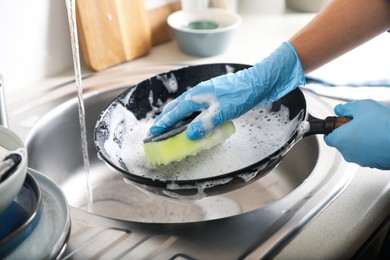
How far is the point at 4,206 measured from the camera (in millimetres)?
560

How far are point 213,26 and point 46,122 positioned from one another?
1.56 feet

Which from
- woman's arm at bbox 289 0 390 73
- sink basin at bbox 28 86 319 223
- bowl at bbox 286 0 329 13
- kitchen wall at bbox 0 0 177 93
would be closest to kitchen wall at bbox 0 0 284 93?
kitchen wall at bbox 0 0 177 93

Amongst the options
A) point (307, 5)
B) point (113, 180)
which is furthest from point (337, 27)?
point (307, 5)

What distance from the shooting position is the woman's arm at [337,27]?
85cm

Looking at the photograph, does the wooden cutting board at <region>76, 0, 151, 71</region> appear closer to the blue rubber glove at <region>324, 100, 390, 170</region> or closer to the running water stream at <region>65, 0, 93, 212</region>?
the running water stream at <region>65, 0, 93, 212</region>

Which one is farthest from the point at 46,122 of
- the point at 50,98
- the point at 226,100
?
the point at 226,100

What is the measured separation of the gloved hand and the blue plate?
0.22 metres

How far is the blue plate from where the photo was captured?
1.87 ft

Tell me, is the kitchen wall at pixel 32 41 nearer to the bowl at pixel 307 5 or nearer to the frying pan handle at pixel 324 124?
the frying pan handle at pixel 324 124

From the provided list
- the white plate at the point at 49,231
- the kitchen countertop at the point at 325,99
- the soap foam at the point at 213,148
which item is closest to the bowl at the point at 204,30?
the kitchen countertop at the point at 325,99

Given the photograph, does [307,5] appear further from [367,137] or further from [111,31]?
[367,137]

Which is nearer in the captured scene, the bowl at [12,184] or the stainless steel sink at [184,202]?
the bowl at [12,184]

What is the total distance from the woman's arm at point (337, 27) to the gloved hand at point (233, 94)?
0.09 ft

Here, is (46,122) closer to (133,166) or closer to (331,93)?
(133,166)
